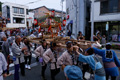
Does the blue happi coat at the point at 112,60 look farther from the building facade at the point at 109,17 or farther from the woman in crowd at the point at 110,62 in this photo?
the building facade at the point at 109,17

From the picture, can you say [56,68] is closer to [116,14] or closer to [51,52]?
[51,52]

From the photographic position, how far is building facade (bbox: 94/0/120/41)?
14.7 meters

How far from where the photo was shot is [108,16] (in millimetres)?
15289

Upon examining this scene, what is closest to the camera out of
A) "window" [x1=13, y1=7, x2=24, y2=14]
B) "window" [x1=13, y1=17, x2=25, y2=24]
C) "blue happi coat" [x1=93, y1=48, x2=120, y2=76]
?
"blue happi coat" [x1=93, y1=48, x2=120, y2=76]

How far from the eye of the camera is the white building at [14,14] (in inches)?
1302

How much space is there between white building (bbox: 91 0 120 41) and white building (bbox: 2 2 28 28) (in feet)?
83.0

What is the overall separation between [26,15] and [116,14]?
2950 centimetres

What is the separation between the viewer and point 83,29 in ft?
59.3

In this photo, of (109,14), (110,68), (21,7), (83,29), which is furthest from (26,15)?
(110,68)

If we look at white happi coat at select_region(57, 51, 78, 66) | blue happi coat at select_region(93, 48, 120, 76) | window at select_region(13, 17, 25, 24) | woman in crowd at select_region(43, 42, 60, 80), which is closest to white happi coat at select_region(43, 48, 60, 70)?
woman in crowd at select_region(43, 42, 60, 80)

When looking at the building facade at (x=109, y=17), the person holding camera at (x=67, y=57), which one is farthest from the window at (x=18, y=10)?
the person holding camera at (x=67, y=57)

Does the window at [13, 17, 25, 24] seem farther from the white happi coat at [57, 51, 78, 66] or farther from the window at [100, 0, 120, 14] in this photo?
the white happi coat at [57, 51, 78, 66]

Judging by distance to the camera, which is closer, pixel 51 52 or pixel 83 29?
pixel 51 52

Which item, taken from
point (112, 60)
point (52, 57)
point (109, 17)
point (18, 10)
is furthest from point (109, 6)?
point (18, 10)
